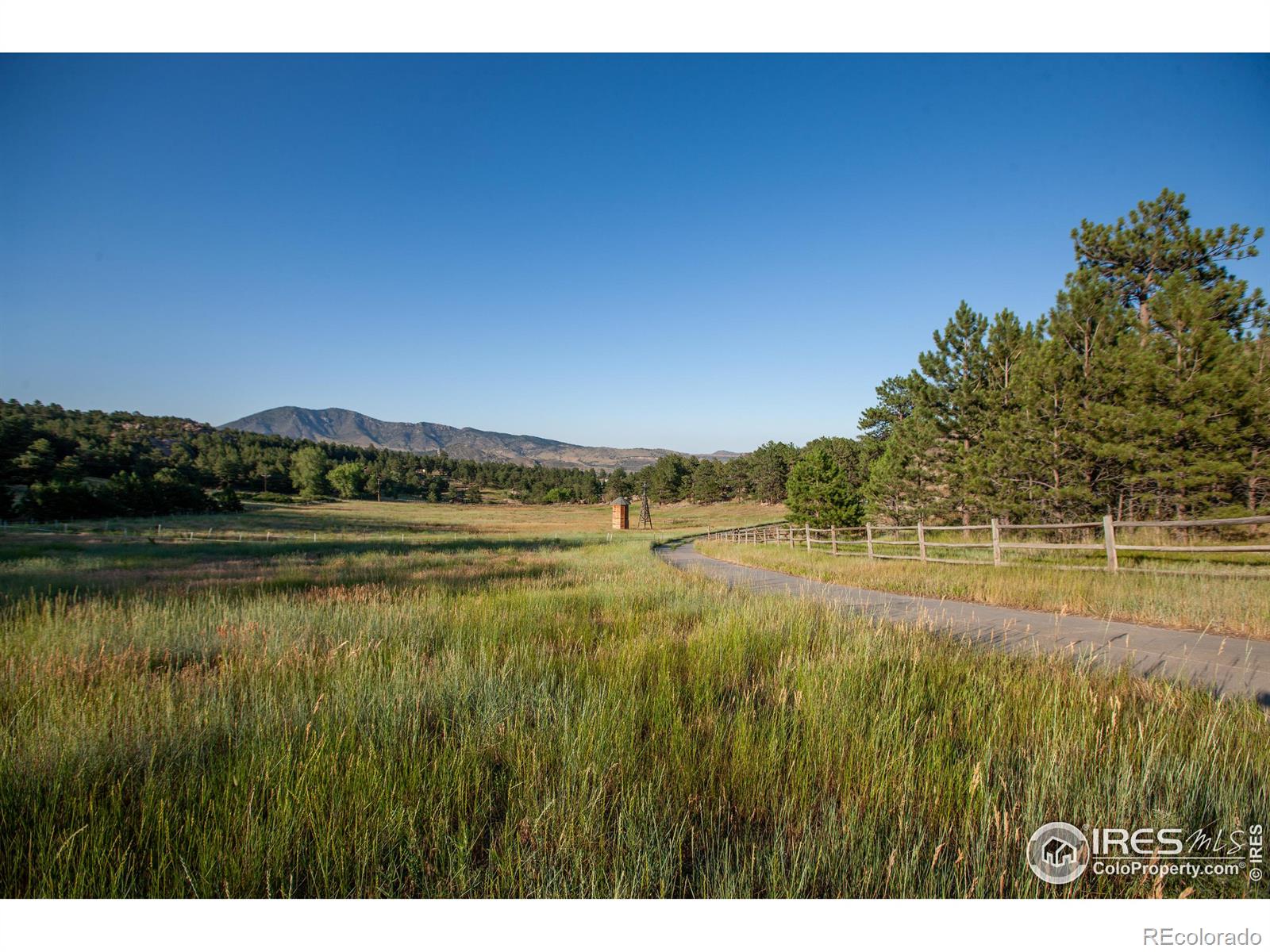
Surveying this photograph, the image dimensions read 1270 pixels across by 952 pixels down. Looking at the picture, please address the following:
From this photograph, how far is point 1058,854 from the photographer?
195 centimetres

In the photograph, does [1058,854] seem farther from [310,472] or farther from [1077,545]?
[310,472]

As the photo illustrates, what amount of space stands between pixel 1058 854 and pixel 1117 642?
5.10 metres

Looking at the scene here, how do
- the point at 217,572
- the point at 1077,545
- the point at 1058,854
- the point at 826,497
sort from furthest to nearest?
1. the point at 826,497
2. the point at 217,572
3. the point at 1077,545
4. the point at 1058,854

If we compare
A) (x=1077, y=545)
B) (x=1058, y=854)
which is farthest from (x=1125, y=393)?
(x=1058, y=854)

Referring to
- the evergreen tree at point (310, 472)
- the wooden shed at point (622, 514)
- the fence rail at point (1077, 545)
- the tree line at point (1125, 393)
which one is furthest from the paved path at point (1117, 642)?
the evergreen tree at point (310, 472)

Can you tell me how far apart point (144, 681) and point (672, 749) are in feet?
13.3

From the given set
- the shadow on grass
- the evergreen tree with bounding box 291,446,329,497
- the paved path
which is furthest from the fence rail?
the evergreen tree with bounding box 291,446,329,497

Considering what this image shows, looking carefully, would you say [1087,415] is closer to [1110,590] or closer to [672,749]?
[1110,590]

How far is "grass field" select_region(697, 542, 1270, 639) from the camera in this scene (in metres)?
6.14

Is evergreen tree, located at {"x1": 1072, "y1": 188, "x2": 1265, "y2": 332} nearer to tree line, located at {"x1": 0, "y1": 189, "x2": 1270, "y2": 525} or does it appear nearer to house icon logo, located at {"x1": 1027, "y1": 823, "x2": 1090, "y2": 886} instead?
tree line, located at {"x1": 0, "y1": 189, "x2": 1270, "y2": 525}

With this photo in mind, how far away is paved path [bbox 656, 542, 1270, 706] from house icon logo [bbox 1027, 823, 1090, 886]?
2857 mm

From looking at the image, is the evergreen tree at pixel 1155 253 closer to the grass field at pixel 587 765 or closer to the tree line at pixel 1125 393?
the tree line at pixel 1125 393

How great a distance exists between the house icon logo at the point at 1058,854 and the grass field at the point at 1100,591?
5732mm
